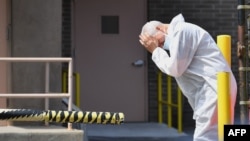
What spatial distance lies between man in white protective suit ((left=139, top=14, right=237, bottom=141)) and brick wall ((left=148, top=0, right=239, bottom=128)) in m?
6.63

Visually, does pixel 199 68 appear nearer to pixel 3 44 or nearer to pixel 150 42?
pixel 150 42

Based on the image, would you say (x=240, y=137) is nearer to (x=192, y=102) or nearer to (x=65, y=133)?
(x=192, y=102)

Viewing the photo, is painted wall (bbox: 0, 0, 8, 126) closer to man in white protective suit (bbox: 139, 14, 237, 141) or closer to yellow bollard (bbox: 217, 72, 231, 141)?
man in white protective suit (bbox: 139, 14, 237, 141)

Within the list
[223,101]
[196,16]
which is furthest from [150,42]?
[196,16]

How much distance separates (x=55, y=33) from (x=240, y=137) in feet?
13.6

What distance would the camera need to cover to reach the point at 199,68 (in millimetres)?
4094

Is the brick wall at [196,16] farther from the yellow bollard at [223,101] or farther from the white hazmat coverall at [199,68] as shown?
the yellow bollard at [223,101]

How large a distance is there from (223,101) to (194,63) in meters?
0.34

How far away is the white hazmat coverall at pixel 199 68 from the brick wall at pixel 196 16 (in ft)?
21.9

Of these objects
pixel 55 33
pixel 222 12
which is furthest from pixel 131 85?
pixel 55 33

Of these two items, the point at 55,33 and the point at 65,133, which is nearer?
the point at 65,133

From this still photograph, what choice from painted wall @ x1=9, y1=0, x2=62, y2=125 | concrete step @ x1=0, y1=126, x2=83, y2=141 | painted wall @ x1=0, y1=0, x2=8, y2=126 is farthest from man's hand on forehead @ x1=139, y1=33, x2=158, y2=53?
painted wall @ x1=0, y1=0, x2=8, y2=126

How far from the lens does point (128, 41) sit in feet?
35.4

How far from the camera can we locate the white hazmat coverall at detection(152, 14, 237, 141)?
4023 millimetres
